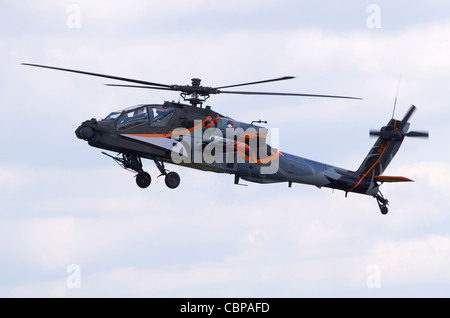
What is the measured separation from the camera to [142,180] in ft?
121

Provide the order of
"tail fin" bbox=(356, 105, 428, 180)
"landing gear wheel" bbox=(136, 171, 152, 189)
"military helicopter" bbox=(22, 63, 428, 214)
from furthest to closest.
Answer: "tail fin" bbox=(356, 105, 428, 180) → "landing gear wheel" bbox=(136, 171, 152, 189) → "military helicopter" bbox=(22, 63, 428, 214)

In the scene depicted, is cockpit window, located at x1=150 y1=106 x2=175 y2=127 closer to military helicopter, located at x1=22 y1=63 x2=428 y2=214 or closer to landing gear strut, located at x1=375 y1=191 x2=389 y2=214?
military helicopter, located at x1=22 y1=63 x2=428 y2=214

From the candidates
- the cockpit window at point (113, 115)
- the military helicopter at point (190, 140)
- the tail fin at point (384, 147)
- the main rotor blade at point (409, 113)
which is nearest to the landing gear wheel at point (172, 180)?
the military helicopter at point (190, 140)

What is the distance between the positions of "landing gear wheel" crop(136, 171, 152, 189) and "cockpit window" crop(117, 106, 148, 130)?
2.64 m

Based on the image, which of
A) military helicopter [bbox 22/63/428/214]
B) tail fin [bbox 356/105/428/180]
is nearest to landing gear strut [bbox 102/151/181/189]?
military helicopter [bbox 22/63/428/214]

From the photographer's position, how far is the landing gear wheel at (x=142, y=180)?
37.0 meters

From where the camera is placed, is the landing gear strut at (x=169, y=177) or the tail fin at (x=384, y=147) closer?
the landing gear strut at (x=169, y=177)

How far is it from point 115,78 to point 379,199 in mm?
16115

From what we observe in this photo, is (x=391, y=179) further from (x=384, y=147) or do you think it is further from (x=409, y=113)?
(x=409, y=113)

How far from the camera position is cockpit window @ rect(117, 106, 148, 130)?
35.1 metres

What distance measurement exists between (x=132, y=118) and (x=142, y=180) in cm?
Result: 307

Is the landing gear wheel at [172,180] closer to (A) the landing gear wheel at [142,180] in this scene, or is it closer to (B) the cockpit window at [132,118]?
(A) the landing gear wheel at [142,180]

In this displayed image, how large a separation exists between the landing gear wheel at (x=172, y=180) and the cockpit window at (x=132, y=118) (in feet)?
8.75

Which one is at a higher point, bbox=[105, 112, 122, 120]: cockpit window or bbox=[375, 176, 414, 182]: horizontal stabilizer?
bbox=[105, 112, 122, 120]: cockpit window
